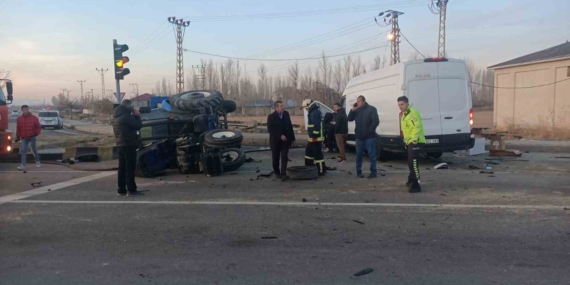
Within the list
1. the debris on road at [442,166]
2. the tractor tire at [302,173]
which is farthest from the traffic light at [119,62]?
the debris on road at [442,166]

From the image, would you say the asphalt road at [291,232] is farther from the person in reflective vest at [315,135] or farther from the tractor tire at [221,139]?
the tractor tire at [221,139]

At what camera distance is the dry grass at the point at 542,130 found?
19.9 m

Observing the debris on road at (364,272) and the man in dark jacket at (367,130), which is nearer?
the debris on road at (364,272)

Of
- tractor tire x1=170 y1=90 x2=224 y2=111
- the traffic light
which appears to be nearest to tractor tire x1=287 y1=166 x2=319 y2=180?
tractor tire x1=170 y1=90 x2=224 y2=111

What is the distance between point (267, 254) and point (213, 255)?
1.93ft

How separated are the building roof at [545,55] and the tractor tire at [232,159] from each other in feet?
62.9

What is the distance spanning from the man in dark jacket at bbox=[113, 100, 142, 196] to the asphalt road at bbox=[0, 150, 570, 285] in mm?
321

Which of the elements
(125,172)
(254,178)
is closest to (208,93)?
(254,178)

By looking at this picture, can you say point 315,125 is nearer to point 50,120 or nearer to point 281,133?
point 281,133

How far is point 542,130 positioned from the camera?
21.2 m

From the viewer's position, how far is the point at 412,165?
809 centimetres

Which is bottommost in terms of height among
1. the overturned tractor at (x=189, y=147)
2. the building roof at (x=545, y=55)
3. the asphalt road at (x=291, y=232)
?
the asphalt road at (x=291, y=232)

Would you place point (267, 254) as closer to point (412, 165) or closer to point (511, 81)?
point (412, 165)

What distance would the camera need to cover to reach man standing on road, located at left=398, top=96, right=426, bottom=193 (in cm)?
811
